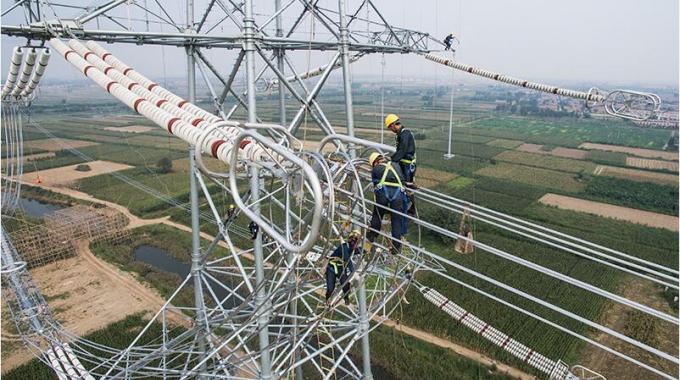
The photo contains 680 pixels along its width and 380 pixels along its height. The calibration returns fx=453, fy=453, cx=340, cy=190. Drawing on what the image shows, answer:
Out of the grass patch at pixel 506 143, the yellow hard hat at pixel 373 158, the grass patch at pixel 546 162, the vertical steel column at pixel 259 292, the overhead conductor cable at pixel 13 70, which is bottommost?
the grass patch at pixel 546 162

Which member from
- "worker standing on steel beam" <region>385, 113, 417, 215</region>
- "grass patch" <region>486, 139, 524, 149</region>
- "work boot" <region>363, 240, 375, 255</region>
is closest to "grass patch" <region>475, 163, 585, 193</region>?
"grass patch" <region>486, 139, 524, 149</region>

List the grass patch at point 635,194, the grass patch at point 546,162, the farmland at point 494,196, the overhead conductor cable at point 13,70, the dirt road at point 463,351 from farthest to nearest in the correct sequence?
the grass patch at point 546,162, the grass patch at point 635,194, the farmland at point 494,196, the dirt road at point 463,351, the overhead conductor cable at point 13,70

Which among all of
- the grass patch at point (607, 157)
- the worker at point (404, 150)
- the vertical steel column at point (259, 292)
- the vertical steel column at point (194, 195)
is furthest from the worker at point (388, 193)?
the grass patch at point (607, 157)

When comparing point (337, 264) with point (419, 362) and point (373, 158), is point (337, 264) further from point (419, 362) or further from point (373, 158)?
point (419, 362)

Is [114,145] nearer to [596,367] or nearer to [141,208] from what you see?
[141,208]

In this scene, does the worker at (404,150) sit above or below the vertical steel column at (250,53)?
below

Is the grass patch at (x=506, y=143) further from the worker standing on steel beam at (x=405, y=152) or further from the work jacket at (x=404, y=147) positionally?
the work jacket at (x=404, y=147)

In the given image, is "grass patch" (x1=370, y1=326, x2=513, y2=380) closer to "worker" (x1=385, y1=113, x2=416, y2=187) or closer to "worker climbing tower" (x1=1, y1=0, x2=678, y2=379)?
"worker climbing tower" (x1=1, y1=0, x2=678, y2=379)
